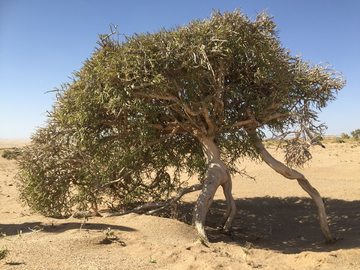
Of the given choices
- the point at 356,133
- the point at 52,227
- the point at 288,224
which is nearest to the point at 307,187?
the point at 288,224

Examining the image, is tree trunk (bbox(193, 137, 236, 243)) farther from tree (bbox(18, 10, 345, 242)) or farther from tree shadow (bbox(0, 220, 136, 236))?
tree shadow (bbox(0, 220, 136, 236))

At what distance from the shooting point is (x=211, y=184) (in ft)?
24.5

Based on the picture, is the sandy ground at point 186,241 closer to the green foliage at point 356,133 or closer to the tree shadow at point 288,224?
the tree shadow at point 288,224

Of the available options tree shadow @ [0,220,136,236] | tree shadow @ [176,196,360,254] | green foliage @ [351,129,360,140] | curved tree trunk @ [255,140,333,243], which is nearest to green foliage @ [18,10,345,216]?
curved tree trunk @ [255,140,333,243]

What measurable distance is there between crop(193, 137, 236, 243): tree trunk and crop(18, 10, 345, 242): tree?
0.03 meters

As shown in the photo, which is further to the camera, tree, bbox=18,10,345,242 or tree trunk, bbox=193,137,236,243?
tree trunk, bbox=193,137,236,243

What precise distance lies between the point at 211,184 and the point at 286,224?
4.39 meters

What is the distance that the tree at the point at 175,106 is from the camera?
6422 mm

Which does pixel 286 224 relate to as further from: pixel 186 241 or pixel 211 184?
pixel 186 241

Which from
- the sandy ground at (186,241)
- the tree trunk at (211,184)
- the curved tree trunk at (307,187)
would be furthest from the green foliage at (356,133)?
the tree trunk at (211,184)

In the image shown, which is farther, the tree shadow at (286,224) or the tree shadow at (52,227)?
the tree shadow at (286,224)

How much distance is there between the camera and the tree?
6.42 m

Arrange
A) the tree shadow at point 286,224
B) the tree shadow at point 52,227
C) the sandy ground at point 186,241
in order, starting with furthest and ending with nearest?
the tree shadow at point 286,224
the tree shadow at point 52,227
the sandy ground at point 186,241

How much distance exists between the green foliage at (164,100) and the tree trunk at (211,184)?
1.60ft
